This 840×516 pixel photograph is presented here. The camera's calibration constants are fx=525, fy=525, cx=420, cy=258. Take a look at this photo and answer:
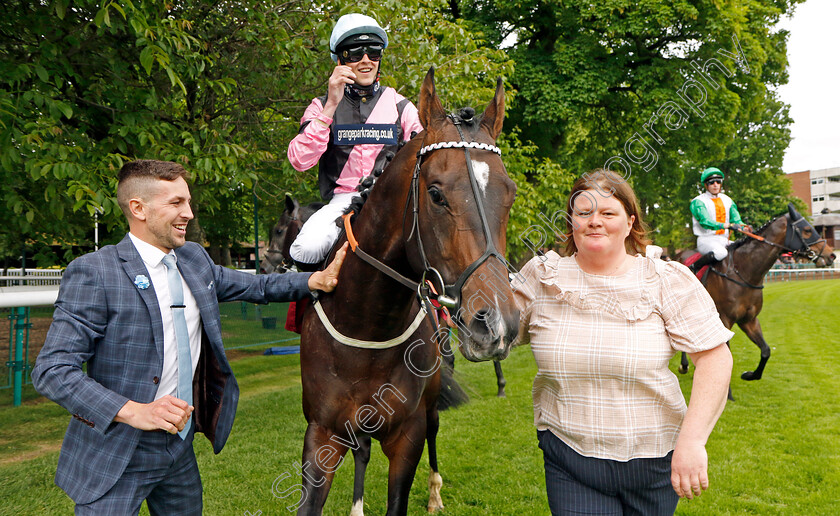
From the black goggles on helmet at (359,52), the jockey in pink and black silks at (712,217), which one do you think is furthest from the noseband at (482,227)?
the jockey in pink and black silks at (712,217)

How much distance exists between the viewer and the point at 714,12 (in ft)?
46.4

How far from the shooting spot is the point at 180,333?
7.01 feet

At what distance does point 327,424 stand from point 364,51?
2.01 m

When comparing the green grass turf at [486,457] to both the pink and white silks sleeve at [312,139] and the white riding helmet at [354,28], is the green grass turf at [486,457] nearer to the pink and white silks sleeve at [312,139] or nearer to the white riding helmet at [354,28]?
the pink and white silks sleeve at [312,139]

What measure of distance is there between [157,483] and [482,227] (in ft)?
5.40

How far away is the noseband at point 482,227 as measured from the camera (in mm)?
1725

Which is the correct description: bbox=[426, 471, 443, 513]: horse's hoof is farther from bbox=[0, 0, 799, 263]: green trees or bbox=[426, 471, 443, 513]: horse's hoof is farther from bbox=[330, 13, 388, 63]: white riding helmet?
bbox=[330, 13, 388, 63]: white riding helmet

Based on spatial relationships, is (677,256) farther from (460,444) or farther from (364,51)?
(364,51)

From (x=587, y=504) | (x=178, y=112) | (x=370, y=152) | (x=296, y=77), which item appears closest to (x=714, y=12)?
(x=296, y=77)

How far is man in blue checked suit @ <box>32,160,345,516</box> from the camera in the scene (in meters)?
1.75

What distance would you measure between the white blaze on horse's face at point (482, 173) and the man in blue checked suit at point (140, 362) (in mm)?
1199

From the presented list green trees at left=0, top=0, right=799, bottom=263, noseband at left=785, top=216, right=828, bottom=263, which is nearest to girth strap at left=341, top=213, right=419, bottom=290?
green trees at left=0, top=0, right=799, bottom=263

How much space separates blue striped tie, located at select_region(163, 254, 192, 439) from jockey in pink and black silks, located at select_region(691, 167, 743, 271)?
8113 millimetres

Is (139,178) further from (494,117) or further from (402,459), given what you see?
(402,459)
